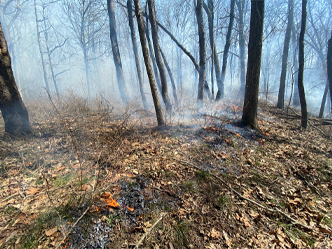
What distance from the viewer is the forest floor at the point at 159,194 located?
1.76m

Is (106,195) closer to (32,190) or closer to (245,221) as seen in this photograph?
(32,190)

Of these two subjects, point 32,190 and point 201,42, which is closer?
point 32,190

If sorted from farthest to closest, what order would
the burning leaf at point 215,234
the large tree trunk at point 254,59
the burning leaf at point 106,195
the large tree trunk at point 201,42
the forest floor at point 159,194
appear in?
1. the large tree trunk at point 201,42
2. the large tree trunk at point 254,59
3. the burning leaf at point 106,195
4. the burning leaf at point 215,234
5. the forest floor at point 159,194

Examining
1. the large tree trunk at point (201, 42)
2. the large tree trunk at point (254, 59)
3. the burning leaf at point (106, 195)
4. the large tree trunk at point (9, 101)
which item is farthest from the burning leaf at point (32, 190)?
the large tree trunk at point (201, 42)

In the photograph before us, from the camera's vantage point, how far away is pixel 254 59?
16.1 ft

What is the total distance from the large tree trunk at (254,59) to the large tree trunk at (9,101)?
7143 mm

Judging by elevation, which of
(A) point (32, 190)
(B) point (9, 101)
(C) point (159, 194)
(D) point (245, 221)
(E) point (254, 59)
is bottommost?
(D) point (245, 221)

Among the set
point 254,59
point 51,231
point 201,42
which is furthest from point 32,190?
point 201,42

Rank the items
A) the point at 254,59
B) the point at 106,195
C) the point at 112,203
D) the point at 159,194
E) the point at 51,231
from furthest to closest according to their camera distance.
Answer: the point at 254,59 < the point at 159,194 < the point at 106,195 < the point at 112,203 < the point at 51,231

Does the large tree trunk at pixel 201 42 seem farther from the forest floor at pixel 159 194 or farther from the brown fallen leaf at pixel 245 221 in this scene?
the brown fallen leaf at pixel 245 221

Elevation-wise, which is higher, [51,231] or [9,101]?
[9,101]

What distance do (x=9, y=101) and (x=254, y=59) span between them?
7473mm

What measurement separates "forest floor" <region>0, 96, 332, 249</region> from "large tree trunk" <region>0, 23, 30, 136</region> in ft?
1.34

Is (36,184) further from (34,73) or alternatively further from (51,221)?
(34,73)
